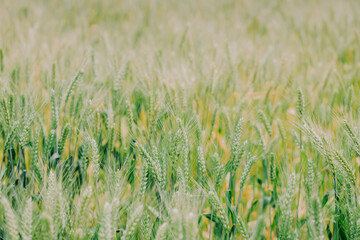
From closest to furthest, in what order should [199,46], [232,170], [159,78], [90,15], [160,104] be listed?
[232,170]
[160,104]
[159,78]
[199,46]
[90,15]

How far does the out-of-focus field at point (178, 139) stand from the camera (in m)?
0.88

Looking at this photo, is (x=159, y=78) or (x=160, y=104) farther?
(x=159, y=78)

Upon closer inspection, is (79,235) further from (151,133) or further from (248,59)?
(248,59)

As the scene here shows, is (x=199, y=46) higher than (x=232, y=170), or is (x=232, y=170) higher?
(x=199, y=46)

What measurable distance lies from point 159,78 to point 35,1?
137 inches

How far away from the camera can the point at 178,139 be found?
1021 mm

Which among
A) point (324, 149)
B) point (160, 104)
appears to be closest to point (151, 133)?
point (160, 104)

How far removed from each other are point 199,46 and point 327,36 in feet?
4.69

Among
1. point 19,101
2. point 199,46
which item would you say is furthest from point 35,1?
point 19,101

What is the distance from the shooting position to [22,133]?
107 centimetres

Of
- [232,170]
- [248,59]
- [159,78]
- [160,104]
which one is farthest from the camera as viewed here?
[248,59]

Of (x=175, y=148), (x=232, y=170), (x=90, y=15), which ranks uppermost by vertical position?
(x=90, y=15)

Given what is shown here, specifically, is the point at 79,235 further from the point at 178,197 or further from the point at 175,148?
the point at 175,148

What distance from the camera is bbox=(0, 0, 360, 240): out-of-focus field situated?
2.90 ft
